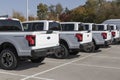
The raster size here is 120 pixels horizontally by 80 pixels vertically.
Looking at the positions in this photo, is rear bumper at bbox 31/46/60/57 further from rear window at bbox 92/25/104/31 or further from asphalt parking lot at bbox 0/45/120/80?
rear window at bbox 92/25/104/31

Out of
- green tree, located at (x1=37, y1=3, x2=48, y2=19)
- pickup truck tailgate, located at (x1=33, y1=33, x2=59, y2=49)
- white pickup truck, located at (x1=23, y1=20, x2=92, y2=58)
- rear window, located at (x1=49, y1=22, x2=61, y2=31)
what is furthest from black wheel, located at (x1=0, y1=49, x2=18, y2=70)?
green tree, located at (x1=37, y1=3, x2=48, y2=19)

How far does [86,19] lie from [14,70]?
198 feet

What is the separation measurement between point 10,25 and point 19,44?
4.27 feet

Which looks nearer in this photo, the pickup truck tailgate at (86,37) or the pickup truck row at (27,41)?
the pickup truck row at (27,41)

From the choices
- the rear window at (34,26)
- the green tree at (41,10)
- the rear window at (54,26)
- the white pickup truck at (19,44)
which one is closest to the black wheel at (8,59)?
the white pickup truck at (19,44)

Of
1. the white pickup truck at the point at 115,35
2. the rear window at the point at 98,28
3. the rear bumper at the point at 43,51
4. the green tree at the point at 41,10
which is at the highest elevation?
the green tree at the point at 41,10

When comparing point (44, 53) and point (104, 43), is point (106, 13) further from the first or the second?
point (44, 53)

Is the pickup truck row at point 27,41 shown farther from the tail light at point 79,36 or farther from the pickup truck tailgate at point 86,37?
the pickup truck tailgate at point 86,37

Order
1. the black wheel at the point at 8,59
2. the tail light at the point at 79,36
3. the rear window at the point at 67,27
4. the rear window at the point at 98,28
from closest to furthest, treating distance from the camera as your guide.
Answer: the black wheel at the point at 8,59 → the tail light at the point at 79,36 → the rear window at the point at 67,27 → the rear window at the point at 98,28

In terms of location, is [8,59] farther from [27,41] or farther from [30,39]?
[30,39]

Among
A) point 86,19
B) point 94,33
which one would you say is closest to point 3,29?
point 94,33

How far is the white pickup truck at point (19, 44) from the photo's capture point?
10.7 metres

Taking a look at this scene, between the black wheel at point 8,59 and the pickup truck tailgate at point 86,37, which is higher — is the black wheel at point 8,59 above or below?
below

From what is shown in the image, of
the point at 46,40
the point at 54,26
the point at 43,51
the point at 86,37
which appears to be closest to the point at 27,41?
the point at 43,51
